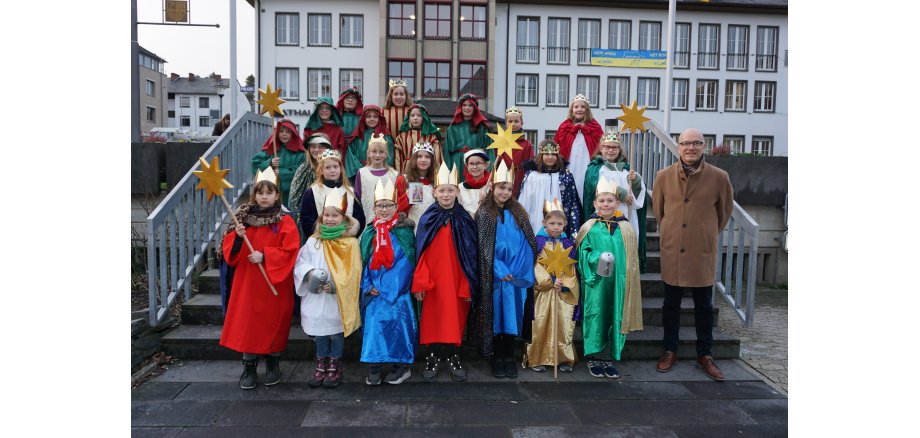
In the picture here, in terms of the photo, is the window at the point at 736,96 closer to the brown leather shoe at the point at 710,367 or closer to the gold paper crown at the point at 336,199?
the brown leather shoe at the point at 710,367

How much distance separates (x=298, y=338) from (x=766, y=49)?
108 ft

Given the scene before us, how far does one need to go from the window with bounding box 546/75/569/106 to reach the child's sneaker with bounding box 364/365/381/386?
84.3ft

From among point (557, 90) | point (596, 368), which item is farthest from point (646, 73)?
point (596, 368)

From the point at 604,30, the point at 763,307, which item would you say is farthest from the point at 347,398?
the point at 604,30

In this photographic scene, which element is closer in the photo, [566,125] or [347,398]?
[347,398]

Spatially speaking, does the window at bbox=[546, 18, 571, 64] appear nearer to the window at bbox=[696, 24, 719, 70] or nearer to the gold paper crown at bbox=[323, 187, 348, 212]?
the window at bbox=[696, 24, 719, 70]

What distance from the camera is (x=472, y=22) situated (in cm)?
2680

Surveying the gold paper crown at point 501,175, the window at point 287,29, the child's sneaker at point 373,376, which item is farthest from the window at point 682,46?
the child's sneaker at point 373,376

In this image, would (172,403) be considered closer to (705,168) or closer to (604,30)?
(705,168)

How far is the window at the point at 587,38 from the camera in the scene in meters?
28.4

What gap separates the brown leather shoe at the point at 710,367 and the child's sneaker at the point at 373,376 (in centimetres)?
291

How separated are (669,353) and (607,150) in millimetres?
2050

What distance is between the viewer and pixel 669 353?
189 inches

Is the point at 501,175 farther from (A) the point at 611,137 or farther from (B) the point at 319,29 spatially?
(B) the point at 319,29
